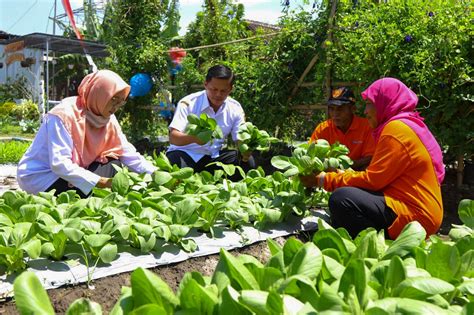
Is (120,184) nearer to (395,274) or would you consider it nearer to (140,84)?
(395,274)

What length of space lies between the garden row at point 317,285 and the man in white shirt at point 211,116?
8.65ft

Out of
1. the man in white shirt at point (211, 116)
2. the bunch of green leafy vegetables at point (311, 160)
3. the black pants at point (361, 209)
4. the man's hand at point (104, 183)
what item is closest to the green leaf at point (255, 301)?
the bunch of green leafy vegetables at point (311, 160)

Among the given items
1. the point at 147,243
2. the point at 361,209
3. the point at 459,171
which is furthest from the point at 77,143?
the point at 459,171

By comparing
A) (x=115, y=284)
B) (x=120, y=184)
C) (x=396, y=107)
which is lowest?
(x=115, y=284)

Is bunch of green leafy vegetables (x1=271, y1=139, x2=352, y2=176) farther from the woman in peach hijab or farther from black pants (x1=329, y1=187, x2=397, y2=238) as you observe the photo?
the woman in peach hijab

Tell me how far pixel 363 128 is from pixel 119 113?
555cm

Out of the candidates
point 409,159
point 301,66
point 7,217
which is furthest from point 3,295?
point 301,66

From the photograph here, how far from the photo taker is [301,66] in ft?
17.9

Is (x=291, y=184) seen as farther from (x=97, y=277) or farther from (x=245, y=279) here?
(x=245, y=279)

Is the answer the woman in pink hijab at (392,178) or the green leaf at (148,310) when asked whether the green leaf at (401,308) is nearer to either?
the green leaf at (148,310)

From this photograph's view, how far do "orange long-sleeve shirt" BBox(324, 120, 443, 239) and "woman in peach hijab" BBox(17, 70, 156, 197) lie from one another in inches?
55.2

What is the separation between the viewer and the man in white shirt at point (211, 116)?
3.82m

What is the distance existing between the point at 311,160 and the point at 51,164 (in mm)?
1427

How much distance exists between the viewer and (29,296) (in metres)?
0.78
